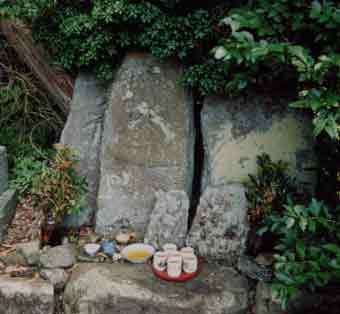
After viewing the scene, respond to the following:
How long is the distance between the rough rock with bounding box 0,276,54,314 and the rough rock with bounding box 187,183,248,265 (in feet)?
3.63

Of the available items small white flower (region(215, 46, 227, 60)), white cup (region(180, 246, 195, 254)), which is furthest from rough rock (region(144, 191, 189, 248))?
small white flower (region(215, 46, 227, 60))

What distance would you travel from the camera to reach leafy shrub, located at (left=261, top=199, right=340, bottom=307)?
9.21 feet

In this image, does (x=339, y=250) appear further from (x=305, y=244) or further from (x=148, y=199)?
(x=148, y=199)

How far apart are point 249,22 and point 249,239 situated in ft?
5.16

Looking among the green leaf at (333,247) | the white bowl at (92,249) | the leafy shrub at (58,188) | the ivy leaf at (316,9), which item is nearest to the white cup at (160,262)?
the white bowl at (92,249)

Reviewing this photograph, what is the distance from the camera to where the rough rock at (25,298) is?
3.34 m

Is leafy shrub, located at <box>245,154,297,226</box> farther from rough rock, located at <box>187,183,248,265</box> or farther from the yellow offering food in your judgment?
the yellow offering food

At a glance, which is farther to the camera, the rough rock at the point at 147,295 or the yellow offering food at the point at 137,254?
the yellow offering food at the point at 137,254

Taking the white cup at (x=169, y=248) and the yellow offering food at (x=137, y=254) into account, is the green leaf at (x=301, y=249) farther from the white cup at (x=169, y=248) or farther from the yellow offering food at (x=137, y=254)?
the yellow offering food at (x=137, y=254)

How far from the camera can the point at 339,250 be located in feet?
9.05

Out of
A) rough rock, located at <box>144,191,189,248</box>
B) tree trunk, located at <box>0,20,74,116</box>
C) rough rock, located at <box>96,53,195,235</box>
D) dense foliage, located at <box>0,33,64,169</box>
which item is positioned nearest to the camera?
rough rock, located at <box>144,191,189,248</box>

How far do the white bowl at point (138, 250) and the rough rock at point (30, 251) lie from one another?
631mm

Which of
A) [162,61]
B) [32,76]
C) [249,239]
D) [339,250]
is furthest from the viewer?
[32,76]

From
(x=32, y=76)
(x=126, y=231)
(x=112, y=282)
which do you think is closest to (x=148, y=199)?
(x=126, y=231)
